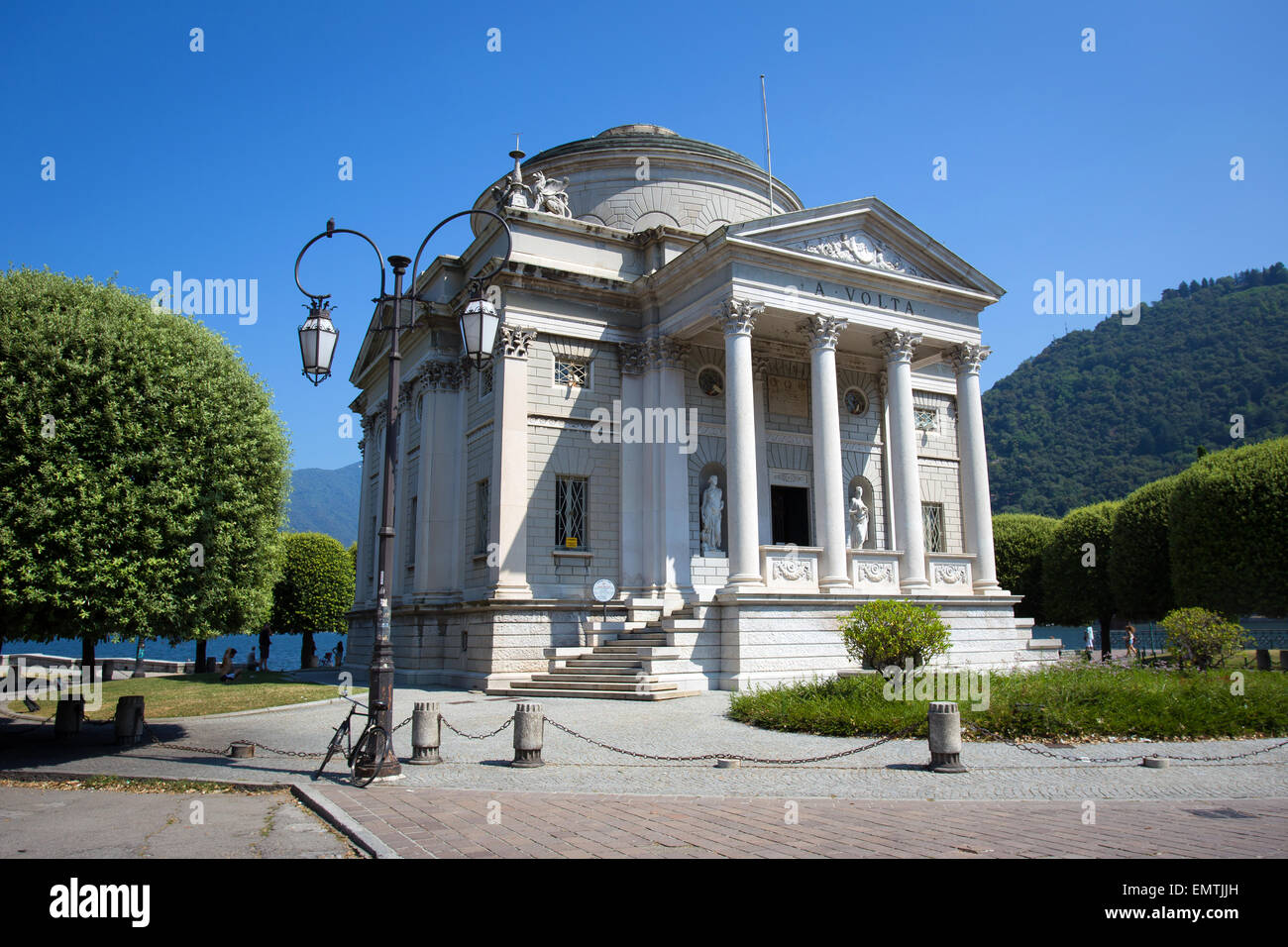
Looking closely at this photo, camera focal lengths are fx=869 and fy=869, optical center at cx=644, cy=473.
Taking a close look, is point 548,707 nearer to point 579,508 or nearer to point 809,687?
point 809,687

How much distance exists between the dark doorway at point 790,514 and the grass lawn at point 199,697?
1372 centimetres

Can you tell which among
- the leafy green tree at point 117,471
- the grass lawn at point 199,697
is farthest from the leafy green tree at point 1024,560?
the leafy green tree at point 117,471

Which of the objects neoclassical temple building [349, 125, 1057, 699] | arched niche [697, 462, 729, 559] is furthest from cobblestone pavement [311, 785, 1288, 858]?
arched niche [697, 462, 729, 559]

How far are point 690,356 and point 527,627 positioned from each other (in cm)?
976

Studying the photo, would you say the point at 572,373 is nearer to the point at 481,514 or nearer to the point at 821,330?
the point at 481,514

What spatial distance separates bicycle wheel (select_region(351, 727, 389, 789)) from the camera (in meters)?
10.5

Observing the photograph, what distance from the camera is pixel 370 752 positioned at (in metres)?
10.6

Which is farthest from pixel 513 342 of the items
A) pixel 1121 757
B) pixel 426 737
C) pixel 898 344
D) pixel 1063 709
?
pixel 1121 757

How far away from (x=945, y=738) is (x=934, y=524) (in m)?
21.4

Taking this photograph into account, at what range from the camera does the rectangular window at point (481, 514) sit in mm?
26312

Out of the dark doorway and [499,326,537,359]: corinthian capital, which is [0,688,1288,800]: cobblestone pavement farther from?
the dark doorway

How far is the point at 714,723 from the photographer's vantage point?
1573 cm

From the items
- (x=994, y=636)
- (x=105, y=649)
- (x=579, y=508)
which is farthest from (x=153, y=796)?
(x=105, y=649)

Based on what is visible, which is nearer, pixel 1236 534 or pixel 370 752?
pixel 370 752
